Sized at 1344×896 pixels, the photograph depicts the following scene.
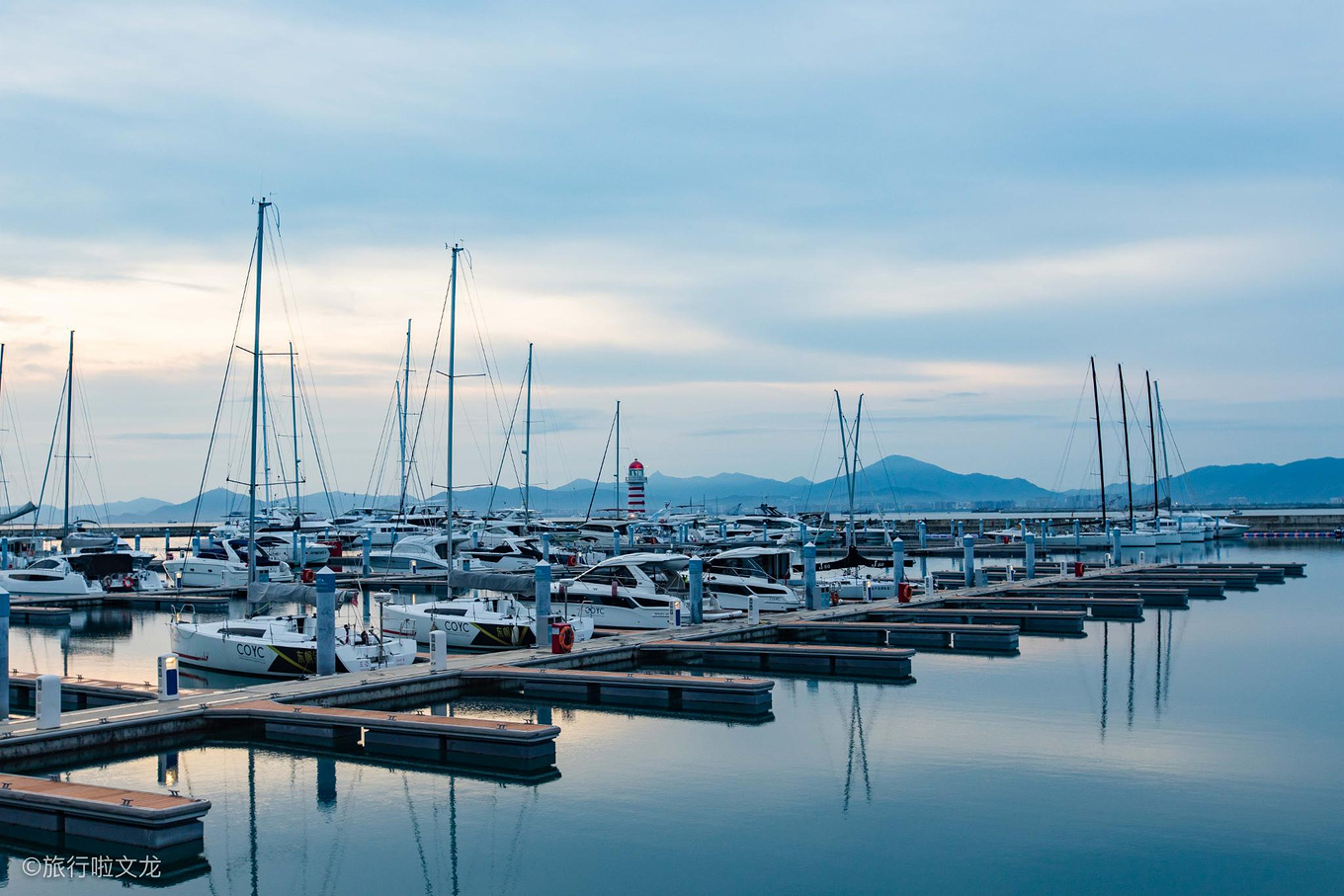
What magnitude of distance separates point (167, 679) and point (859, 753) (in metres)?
11.8

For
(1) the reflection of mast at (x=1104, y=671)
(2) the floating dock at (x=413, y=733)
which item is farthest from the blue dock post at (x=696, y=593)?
(2) the floating dock at (x=413, y=733)

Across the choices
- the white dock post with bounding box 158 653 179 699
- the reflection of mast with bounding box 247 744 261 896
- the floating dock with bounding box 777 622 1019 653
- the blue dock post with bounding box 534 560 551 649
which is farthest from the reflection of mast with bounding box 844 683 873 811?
the white dock post with bounding box 158 653 179 699

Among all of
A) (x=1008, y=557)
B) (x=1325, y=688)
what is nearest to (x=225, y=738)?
(x=1325, y=688)

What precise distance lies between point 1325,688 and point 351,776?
20.7m

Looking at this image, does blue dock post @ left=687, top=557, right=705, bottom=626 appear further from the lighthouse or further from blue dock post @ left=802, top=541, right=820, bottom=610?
the lighthouse

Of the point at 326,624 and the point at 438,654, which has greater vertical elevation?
the point at 326,624

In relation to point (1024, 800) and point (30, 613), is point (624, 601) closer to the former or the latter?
point (1024, 800)

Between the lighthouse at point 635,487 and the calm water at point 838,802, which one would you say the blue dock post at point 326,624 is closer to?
the calm water at point 838,802

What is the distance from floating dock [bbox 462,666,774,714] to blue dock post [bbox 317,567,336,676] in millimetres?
2631

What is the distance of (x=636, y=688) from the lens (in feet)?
79.9

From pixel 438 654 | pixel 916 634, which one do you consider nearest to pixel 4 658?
pixel 438 654

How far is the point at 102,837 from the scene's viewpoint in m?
14.4

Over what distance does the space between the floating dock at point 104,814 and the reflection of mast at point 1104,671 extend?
49.2ft

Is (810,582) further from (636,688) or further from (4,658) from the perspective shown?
(4,658)
